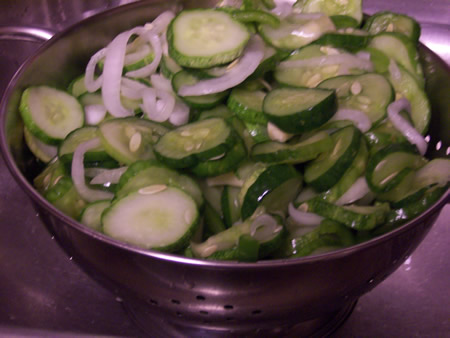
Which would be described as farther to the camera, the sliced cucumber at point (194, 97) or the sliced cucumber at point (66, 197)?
the sliced cucumber at point (194, 97)

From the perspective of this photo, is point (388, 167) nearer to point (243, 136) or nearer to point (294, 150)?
point (294, 150)

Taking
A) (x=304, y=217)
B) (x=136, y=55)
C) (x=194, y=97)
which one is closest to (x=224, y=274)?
(x=304, y=217)

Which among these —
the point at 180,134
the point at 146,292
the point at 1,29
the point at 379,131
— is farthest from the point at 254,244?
the point at 1,29

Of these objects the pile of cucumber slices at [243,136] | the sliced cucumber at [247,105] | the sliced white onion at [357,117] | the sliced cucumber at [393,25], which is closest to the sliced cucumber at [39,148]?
the pile of cucumber slices at [243,136]

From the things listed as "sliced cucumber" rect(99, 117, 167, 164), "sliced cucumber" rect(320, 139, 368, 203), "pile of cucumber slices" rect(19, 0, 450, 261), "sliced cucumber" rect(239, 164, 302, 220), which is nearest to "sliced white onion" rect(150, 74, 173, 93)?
"pile of cucumber slices" rect(19, 0, 450, 261)

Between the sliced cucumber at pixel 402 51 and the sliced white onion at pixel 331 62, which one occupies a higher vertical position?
the sliced white onion at pixel 331 62

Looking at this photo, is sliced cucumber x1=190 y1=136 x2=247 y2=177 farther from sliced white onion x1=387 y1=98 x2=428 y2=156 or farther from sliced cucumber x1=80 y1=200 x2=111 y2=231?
sliced white onion x1=387 y1=98 x2=428 y2=156

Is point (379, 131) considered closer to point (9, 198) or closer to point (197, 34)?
point (197, 34)

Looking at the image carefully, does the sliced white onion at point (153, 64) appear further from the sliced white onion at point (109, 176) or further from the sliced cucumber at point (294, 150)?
the sliced cucumber at point (294, 150)
